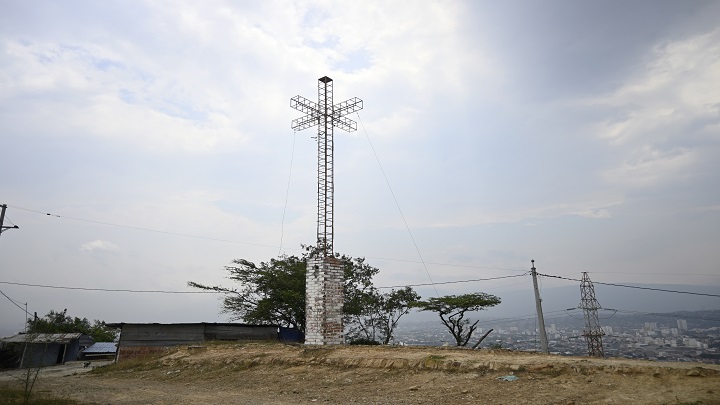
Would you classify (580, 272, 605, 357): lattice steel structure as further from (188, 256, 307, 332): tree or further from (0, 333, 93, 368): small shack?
(0, 333, 93, 368): small shack

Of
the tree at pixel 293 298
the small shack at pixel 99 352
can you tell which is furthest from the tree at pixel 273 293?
the small shack at pixel 99 352

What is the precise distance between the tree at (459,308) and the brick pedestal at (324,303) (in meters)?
13.8

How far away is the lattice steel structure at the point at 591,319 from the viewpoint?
3528 centimetres

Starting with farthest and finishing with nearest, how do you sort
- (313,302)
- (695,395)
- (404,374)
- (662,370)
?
1. (313,302)
2. (404,374)
3. (662,370)
4. (695,395)

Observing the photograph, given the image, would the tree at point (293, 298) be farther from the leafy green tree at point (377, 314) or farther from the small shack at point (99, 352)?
the small shack at point (99, 352)

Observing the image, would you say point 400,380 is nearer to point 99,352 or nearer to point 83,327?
point 99,352

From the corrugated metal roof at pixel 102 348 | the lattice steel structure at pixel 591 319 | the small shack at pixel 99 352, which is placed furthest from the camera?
the corrugated metal roof at pixel 102 348

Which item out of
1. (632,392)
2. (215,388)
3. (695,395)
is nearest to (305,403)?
(215,388)

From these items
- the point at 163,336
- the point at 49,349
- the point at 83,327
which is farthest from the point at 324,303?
the point at 83,327

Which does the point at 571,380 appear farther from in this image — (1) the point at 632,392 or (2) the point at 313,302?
(2) the point at 313,302

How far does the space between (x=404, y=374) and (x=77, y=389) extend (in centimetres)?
1152

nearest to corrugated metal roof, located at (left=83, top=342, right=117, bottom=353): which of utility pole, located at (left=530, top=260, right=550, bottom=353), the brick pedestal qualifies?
the brick pedestal

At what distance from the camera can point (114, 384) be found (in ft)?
50.8

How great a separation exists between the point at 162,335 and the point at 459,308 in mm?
19910
